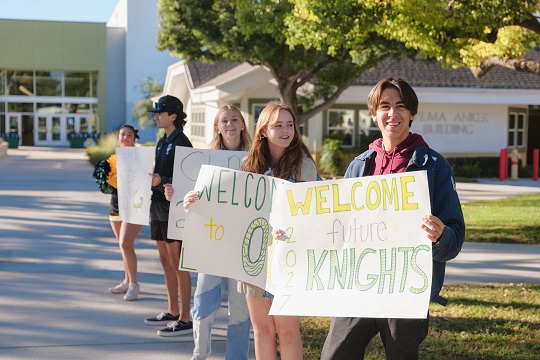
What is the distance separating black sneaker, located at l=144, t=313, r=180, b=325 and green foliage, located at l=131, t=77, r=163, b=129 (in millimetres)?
42163

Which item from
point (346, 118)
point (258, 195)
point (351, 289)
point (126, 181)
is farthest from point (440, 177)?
point (346, 118)

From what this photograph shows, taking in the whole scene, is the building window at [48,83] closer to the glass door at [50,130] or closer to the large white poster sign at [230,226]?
the glass door at [50,130]

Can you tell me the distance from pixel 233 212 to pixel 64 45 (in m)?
57.5

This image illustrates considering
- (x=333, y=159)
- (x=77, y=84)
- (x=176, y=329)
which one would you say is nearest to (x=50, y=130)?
(x=77, y=84)

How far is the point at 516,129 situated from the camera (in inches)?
1249

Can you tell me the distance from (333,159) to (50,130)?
3818cm

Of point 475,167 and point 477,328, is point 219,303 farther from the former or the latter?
point 475,167

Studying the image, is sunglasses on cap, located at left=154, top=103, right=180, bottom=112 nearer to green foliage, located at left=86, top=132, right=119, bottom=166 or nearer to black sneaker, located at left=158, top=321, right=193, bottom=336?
black sneaker, located at left=158, top=321, right=193, bottom=336

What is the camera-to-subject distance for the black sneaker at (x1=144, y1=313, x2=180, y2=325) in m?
7.01

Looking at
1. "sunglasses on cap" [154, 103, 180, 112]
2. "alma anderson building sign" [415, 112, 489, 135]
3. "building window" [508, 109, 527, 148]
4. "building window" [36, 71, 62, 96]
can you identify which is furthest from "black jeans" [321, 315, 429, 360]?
"building window" [36, 71, 62, 96]

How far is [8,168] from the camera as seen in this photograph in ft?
98.7

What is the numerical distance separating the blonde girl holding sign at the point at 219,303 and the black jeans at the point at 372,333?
1.48 meters

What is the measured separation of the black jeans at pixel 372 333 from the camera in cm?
385

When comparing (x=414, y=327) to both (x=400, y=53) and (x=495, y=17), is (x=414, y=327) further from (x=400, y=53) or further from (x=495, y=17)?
(x=400, y=53)
